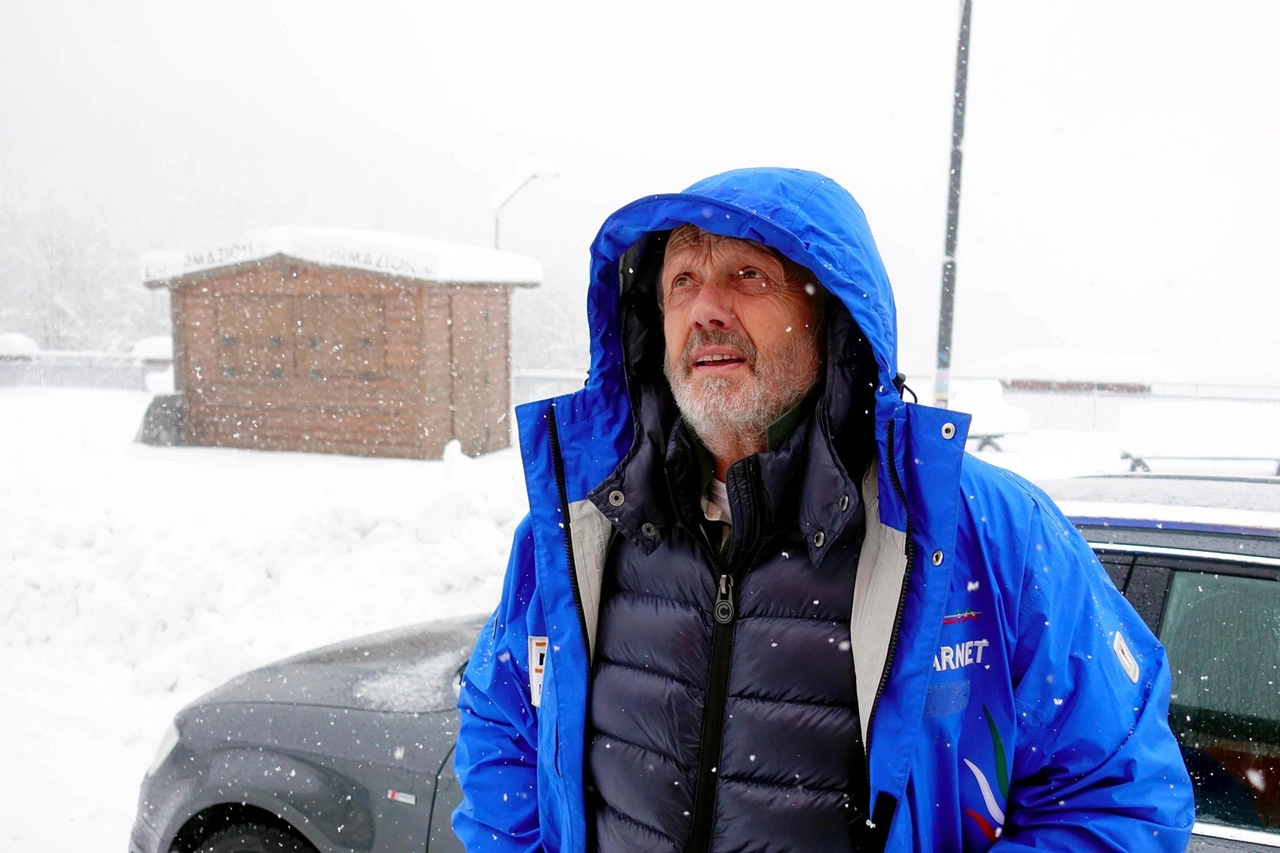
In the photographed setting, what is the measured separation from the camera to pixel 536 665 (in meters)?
2.02

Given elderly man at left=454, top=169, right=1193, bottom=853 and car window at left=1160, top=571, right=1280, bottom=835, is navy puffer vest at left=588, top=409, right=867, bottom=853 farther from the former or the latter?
car window at left=1160, top=571, right=1280, bottom=835

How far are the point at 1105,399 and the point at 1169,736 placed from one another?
21956 millimetres

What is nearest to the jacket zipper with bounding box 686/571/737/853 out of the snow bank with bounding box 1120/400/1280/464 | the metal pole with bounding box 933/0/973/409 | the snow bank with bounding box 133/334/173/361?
the metal pole with bounding box 933/0/973/409

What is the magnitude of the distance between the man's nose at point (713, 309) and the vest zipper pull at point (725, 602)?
52 cm

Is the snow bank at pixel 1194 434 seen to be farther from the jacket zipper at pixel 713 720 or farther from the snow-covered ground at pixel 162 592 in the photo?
the jacket zipper at pixel 713 720

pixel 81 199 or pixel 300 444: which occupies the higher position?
pixel 81 199

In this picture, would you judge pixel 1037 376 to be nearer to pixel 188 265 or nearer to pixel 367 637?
pixel 188 265

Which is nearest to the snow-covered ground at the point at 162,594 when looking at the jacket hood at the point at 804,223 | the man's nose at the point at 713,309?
the man's nose at the point at 713,309

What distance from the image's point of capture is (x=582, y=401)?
2.10 m

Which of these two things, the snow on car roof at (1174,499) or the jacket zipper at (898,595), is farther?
the snow on car roof at (1174,499)

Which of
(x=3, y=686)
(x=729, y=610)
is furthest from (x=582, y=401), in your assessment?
(x=3, y=686)

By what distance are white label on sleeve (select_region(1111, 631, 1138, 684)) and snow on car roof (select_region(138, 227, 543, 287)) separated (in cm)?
1291

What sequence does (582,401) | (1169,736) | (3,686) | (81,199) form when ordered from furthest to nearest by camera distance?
(81,199) → (3,686) → (582,401) → (1169,736)

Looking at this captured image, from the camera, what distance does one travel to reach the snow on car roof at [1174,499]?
2361 mm
